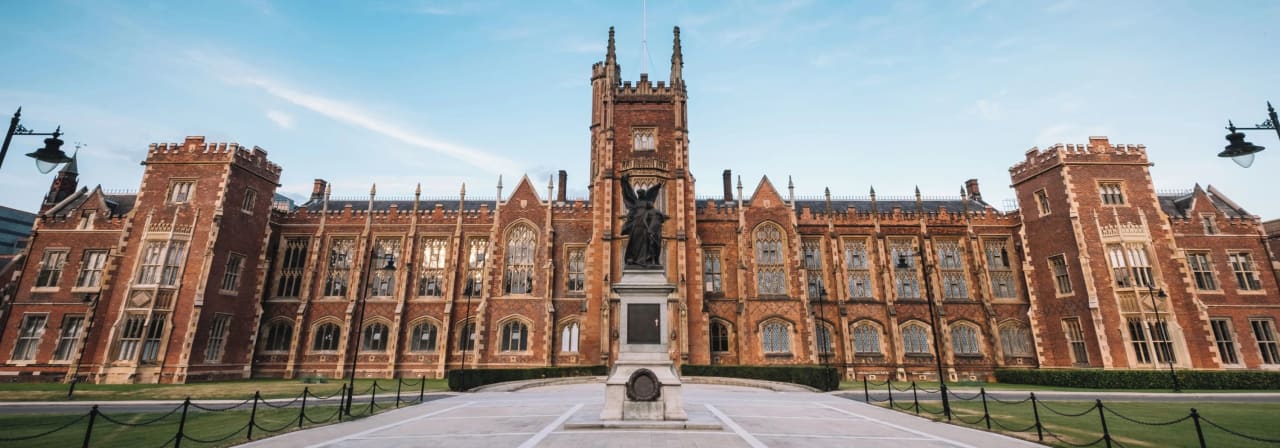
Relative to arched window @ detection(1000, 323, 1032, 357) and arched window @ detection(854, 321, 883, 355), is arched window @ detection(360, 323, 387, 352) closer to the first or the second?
arched window @ detection(854, 321, 883, 355)

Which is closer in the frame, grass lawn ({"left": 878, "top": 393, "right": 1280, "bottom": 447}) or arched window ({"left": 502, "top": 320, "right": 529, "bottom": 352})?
grass lawn ({"left": 878, "top": 393, "right": 1280, "bottom": 447})

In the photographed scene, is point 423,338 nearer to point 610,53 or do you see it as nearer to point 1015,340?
point 610,53

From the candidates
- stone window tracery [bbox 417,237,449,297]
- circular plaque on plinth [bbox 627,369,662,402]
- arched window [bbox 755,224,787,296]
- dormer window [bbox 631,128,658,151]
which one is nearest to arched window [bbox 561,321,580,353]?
stone window tracery [bbox 417,237,449,297]

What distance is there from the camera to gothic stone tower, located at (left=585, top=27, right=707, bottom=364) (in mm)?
30234

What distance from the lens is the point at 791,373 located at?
24500 mm

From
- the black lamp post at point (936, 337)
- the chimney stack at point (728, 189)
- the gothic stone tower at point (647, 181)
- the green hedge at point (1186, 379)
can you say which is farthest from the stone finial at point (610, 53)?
the green hedge at point (1186, 379)

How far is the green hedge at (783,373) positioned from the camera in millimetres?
22556

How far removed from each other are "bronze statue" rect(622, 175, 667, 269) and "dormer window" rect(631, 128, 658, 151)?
20.7 m

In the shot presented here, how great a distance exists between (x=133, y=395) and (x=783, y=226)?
3397cm

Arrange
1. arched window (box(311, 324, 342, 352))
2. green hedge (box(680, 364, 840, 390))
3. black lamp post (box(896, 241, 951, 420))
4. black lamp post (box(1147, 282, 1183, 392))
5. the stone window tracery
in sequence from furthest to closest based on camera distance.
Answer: the stone window tracery, arched window (box(311, 324, 342, 352)), black lamp post (box(1147, 282, 1183, 392)), green hedge (box(680, 364, 840, 390)), black lamp post (box(896, 241, 951, 420))

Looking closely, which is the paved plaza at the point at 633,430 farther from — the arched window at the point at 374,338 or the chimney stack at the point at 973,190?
the chimney stack at the point at 973,190

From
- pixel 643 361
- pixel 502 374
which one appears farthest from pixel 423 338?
pixel 643 361

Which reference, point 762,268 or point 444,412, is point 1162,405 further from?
point 444,412

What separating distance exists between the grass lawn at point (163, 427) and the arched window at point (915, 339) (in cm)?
3097
